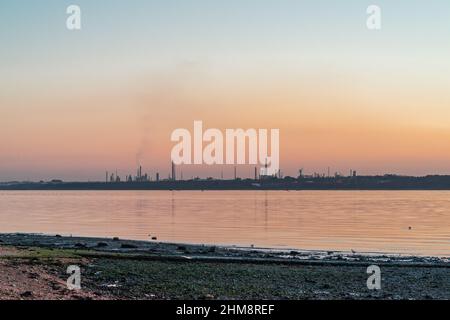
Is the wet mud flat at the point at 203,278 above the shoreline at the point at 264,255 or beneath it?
above

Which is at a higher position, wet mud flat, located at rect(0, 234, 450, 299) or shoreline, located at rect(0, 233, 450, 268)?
wet mud flat, located at rect(0, 234, 450, 299)

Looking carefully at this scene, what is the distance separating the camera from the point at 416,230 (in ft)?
219

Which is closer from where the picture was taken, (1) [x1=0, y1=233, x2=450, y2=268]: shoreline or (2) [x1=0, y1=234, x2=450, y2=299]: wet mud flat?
(2) [x1=0, y1=234, x2=450, y2=299]: wet mud flat

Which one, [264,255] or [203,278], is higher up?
[203,278]

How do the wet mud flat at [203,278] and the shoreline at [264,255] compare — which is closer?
the wet mud flat at [203,278]

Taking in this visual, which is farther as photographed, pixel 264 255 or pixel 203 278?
pixel 264 255

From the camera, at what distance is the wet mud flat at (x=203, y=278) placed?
19.4 metres

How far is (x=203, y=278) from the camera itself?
23422 mm

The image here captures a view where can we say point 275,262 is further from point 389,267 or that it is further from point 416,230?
point 416,230

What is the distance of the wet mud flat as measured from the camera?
19406 mm
